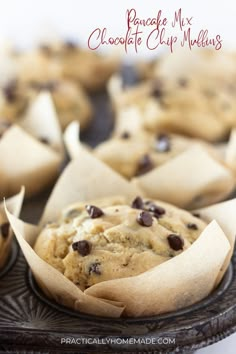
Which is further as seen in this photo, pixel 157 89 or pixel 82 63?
pixel 82 63

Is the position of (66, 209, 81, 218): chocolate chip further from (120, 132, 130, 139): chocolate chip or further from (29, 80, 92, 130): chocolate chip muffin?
(29, 80, 92, 130): chocolate chip muffin

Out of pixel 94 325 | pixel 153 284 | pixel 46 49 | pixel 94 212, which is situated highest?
pixel 46 49

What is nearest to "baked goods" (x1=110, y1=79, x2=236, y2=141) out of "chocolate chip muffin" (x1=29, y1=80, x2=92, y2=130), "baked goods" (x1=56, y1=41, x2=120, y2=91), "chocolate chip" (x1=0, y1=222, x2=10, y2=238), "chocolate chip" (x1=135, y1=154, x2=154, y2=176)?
"chocolate chip muffin" (x1=29, y1=80, x2=92, y2=130)

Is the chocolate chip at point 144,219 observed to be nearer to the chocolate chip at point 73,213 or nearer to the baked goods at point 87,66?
the chocolate chip at point 73,213

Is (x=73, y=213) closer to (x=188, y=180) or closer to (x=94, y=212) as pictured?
(x=94, y=212)

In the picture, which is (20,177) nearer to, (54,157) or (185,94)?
(54,157)

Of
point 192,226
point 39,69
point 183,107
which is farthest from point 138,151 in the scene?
point 39,69
